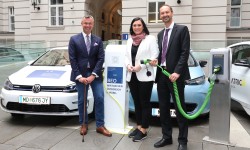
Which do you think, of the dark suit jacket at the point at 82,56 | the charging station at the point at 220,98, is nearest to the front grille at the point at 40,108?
the dark suit jacket at the point at 82,56

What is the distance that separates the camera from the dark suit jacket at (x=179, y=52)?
12.9 ft

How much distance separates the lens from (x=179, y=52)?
406 cm

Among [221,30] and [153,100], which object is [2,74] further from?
[221,30]

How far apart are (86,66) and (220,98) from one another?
2141 mm

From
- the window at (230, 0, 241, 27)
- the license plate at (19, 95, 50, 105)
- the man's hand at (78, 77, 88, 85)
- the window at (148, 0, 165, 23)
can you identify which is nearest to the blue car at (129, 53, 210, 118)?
the man's hand at (78, 77, 88, 85)

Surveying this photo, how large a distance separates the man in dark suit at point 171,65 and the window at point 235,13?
524 inches

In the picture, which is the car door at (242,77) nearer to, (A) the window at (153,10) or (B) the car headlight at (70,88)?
(B) the car headlight at (70,88)

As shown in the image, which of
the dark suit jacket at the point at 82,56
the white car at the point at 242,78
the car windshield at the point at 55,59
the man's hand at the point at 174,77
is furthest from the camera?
the car windshield at the point at 55,59

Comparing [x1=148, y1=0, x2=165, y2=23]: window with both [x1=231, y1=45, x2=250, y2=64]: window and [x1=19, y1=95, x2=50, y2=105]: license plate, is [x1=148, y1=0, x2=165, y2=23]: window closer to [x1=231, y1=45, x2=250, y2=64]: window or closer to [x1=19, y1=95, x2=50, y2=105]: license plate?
[x1=231, y1=45, x2=250, y2=64]: window

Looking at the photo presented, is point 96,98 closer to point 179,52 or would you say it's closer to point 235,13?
point 179,52

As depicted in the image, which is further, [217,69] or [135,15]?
[135,15]

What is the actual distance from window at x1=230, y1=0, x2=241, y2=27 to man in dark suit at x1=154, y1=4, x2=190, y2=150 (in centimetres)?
1332

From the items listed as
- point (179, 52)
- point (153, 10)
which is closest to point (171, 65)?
point (179, 52)

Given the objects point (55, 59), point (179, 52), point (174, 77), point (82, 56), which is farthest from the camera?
point (55, 59)
